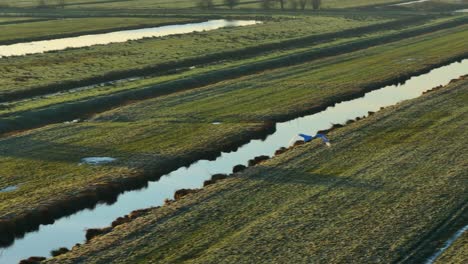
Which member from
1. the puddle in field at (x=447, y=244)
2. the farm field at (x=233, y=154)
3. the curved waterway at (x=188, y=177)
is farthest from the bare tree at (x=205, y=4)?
the puddle in field at (x=447, y=244)

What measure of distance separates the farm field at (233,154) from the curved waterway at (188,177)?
0.08 meters

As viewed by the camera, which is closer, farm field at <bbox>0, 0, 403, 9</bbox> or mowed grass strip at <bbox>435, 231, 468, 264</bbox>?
mowed grass strip at <bbox>435, 231, 468, 264</bbox>

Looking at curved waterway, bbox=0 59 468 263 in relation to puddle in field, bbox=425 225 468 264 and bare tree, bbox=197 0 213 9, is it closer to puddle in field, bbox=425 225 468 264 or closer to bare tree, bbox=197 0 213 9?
puddle in field, bbox=425 225 468 264

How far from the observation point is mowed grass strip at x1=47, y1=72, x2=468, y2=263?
2158cm

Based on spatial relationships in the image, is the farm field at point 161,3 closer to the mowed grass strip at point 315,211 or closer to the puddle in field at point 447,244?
the mowed grass strip at point 315,211

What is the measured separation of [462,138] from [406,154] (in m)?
3.79

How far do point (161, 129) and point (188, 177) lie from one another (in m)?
7.45

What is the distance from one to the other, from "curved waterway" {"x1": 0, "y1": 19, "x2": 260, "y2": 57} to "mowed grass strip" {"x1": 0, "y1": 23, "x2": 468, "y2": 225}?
94.1ft

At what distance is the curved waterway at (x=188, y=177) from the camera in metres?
24.0

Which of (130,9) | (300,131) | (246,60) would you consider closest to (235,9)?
(130,9)

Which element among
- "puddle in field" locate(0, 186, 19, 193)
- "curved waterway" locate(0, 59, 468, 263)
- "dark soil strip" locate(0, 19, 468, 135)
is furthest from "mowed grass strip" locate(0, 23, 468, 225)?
"dark soil strip" locate(0, 19, 468, 135)

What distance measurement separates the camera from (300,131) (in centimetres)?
3794

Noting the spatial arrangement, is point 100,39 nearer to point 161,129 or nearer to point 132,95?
point 132,95

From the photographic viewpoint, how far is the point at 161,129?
37375 mm
